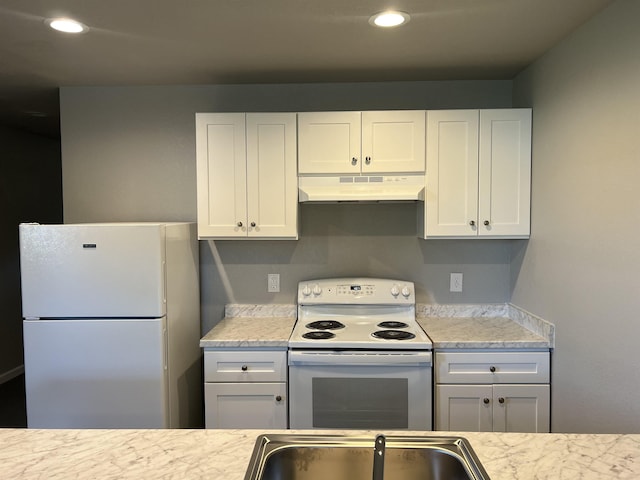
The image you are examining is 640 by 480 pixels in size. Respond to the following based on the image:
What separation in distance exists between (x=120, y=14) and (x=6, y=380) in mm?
3983

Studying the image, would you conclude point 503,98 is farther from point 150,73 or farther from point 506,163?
point 150,73

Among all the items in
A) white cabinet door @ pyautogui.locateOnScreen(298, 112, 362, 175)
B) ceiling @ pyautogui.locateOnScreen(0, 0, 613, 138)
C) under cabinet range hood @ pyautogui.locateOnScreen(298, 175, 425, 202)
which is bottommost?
under cabinet range hood @ pyautogui.locateOnScreen(298, 175, 425, 202)

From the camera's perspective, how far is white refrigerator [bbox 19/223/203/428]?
2.22 meters

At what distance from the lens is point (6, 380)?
4215mm

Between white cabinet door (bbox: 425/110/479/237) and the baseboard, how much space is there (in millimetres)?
4250

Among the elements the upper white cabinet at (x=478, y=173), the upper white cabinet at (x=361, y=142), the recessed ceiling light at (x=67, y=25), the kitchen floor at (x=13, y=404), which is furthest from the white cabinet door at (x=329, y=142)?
the kitchen floor at (x=13, y=404)

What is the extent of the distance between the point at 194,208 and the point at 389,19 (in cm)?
172

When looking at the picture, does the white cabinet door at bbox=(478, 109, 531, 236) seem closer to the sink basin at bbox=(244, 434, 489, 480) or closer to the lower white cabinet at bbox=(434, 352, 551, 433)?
the lower white cabinet at bbox=(434, 352, 551, 433)

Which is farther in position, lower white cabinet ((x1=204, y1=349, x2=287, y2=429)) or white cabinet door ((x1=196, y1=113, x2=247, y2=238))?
white cabinet door ((x1=196, y1=113, x2=247, y2=238))

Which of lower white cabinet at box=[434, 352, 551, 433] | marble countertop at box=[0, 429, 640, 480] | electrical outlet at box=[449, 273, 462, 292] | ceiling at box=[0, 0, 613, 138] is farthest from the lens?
electrical outlet at box=[449, 273, 462, 292]

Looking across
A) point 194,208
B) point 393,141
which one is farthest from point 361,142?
point 194,208

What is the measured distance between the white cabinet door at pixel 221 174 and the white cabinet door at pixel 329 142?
14.1 inches

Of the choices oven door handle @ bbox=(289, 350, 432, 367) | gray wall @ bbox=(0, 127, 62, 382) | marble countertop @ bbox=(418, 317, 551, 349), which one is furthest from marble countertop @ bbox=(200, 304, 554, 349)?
gray wall @ bbox=(0, 127, 62, 382)

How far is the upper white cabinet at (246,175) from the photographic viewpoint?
255 cm
